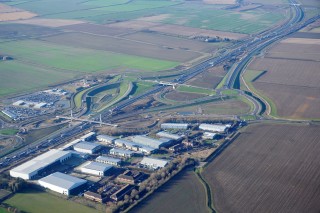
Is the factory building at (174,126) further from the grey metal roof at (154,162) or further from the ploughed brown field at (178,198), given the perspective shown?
the ploughed brown field at (178,198)

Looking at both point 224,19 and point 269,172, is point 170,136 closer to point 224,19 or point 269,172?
point 269,172

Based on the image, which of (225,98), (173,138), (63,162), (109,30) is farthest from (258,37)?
(63,162)

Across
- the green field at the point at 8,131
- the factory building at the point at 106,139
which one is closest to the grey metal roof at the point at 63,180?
the factory building at the point at 106,139

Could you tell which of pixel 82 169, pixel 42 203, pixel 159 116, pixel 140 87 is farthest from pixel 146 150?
pixel 140 87

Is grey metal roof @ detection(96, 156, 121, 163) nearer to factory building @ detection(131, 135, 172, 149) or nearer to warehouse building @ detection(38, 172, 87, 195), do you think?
factory building @ detection(131, 135, 172, 149)

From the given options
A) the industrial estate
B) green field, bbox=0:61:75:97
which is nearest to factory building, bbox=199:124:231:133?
the industrial estate

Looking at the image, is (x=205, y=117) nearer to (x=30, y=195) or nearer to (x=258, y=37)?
(x=30, y=195)

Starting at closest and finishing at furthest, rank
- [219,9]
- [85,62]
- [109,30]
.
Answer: [85,62], [109,30], [219,9]

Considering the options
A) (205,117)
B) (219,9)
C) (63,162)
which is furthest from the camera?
(219,9)
